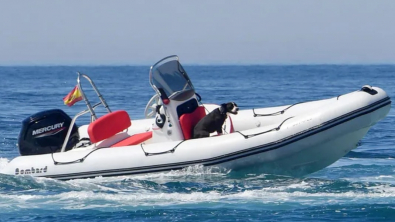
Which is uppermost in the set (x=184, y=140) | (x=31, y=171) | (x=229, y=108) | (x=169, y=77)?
(x=169, y=77)

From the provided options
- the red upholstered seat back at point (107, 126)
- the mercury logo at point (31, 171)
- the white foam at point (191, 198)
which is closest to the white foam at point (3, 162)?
the mercury logo at point (31, 171)

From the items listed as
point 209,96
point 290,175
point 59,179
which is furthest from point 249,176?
point 209,96

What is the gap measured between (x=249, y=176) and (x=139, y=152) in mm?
1397

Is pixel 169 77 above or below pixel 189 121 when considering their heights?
above

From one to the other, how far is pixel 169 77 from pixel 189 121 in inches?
25.4

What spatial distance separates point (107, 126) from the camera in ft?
33.2

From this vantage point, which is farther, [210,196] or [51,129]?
[51,129]

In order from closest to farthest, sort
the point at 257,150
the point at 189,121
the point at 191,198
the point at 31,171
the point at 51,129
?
the point at 191,198
the point at 257,150
the point at 31,171
the point at 189,121
the point at 51,129

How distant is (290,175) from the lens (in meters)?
9.61

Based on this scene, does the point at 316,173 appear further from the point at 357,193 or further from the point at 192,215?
the point at 192,215

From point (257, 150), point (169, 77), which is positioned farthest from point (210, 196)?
point (169, 77)

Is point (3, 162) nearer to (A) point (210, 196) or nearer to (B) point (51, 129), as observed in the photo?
(B) point (51, 129)

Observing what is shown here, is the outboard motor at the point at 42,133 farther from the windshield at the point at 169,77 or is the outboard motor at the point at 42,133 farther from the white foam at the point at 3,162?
the windshield at the point at 169,77

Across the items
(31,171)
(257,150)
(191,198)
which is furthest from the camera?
(31,171)
